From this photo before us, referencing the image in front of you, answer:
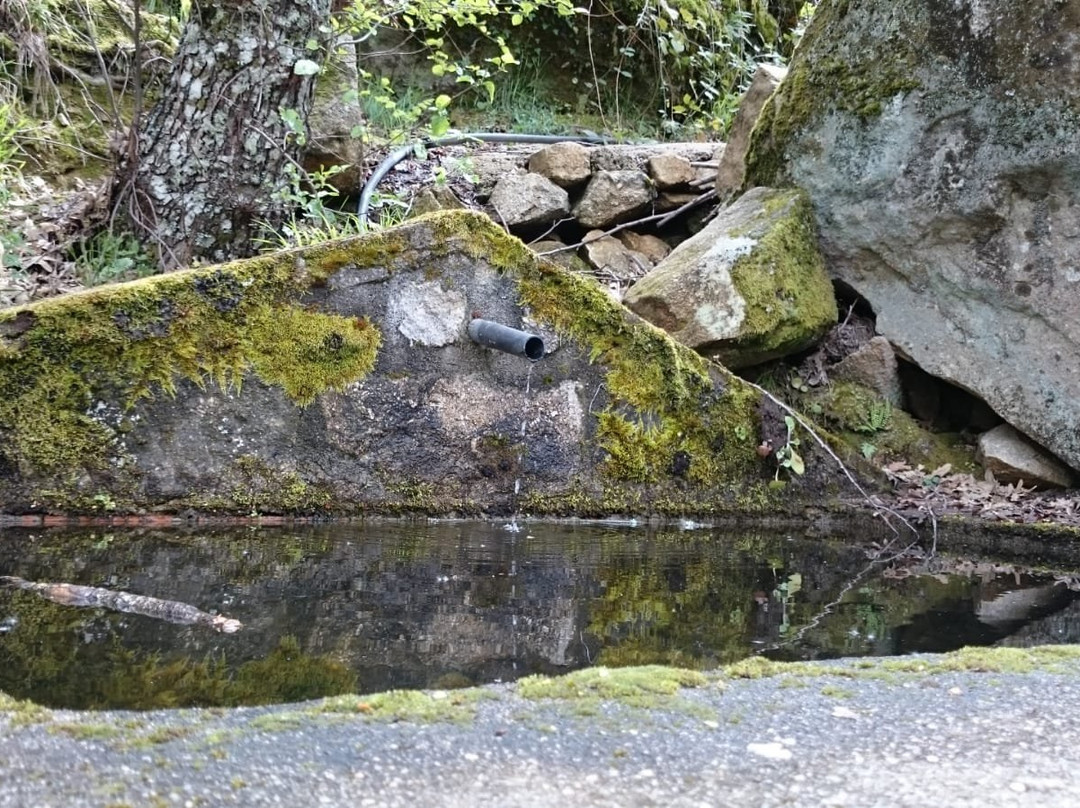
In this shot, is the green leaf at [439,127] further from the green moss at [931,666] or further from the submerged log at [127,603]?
the green moss at [931,666]

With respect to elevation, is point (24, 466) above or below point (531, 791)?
below

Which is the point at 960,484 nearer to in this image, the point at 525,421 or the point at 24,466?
the point at 525,421

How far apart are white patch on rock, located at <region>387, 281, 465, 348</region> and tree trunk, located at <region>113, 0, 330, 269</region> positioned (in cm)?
147

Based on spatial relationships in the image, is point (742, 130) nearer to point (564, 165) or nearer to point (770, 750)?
point (564, 165)

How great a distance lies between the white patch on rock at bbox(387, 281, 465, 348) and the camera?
172 inches

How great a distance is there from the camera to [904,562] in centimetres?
410

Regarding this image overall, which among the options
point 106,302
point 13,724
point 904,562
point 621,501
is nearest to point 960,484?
point 904,562

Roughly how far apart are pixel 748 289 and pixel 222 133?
111 inches

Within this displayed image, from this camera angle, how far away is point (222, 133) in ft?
17.3

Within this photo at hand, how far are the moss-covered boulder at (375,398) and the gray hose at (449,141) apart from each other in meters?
1.35

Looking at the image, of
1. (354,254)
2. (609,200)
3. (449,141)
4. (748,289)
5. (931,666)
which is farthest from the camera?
(449,141)

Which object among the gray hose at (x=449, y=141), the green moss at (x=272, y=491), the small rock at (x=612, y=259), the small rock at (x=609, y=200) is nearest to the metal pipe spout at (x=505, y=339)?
the green moss at (x=272, y=491)

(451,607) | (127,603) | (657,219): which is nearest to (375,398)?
(451,607)

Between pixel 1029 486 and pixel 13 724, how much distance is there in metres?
4.81
